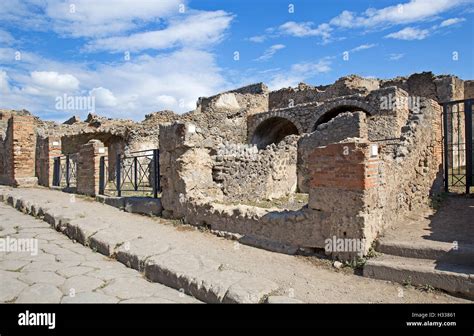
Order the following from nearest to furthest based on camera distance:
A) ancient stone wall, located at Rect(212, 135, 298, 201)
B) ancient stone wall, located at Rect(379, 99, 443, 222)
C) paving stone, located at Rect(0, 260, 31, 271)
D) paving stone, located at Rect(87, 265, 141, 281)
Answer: paving stone, located at Rect(87, 265, 141, 281)
paving stone, located at Rect(0, 260, 31, 271)
ancient stone wall, located at Rect(379, 99, 443, 222)
ancient stone wall, located at Rect(212, 135, 298, 201)

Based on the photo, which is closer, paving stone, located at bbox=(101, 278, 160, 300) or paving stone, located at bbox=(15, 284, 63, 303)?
paving stone, located at bbox=(15, 284, 63, 303)

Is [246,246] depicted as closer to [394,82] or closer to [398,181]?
[398,181]

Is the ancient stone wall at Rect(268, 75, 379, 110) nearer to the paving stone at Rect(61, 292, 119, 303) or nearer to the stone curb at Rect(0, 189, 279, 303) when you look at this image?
the stone curb at Rect(0, 189, 279, 303)

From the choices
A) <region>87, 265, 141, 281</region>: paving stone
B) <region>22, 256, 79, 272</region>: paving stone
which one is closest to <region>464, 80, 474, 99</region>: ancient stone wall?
<region>87, 265, 141, 281</region>: paving stone

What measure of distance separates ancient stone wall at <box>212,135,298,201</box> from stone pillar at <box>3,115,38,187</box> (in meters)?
8.28

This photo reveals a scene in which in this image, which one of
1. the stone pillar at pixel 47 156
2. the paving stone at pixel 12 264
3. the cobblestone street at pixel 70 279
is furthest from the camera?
the stone pillar at pixel 47 156

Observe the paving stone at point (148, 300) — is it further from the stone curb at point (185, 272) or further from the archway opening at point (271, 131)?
the archway opening at point (271, 131)

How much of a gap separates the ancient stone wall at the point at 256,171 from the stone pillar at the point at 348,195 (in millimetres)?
3178

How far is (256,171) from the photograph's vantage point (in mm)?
8898

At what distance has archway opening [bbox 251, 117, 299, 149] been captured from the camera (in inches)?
812

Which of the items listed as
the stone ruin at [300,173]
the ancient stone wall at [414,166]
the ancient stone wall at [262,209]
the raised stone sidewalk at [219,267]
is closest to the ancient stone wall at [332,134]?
the stone ruin at [300,173]

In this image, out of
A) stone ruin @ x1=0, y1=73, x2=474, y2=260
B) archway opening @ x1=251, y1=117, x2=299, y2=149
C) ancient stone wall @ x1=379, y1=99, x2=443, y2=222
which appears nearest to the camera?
stone ruin @ x1=0, y1=73, x2=474, y2=260

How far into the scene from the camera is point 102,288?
3.21 m

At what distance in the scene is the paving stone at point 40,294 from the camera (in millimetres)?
2862
